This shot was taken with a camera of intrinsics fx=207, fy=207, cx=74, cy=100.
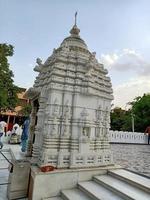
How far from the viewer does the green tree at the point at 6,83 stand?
1590 cm

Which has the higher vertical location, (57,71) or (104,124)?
(57,71)

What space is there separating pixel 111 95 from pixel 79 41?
1.74 meters

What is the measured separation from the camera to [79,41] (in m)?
5.76

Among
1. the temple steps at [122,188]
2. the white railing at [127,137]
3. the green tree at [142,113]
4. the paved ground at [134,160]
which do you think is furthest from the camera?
the green tree at [142,113]

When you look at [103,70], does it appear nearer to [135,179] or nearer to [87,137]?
[87,137]

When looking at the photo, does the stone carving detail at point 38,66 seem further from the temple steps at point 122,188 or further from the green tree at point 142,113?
the green tree at point 142,113

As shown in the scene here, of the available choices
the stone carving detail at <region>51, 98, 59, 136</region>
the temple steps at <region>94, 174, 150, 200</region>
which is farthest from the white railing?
the stone carving detail at <region>51, 98, 59, 136</region>

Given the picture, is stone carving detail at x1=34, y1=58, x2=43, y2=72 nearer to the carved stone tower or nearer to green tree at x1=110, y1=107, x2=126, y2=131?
the carved stone tower

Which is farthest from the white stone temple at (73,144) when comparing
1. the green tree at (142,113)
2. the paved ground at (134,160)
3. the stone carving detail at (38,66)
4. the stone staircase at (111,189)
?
the green tree at (142,113)

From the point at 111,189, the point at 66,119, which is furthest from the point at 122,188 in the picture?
the point at 66,119

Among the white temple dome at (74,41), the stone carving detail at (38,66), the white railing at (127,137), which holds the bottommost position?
the white railing at (127,137)

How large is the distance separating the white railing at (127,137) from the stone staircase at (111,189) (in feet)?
38.4

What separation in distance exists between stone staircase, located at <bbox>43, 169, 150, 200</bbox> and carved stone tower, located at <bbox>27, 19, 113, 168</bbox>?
0.45 m

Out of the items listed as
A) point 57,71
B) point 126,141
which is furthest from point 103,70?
point 126,141
